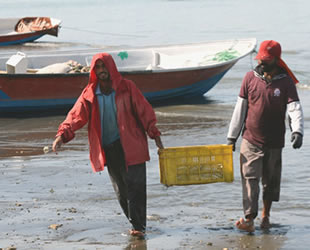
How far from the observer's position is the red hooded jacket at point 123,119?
208 inches

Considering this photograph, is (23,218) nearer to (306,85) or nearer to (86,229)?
(86,229)

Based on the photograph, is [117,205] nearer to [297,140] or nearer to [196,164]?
[196,164]

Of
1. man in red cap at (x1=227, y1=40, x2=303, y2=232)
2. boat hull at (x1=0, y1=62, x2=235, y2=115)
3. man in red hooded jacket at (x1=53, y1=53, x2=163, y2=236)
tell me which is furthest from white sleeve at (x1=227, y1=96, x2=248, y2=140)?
boat hull at (x1=0, y1=62, x2=235, y2=115)

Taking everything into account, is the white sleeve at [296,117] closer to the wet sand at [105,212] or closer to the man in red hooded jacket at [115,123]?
the wet sand at [105,212]

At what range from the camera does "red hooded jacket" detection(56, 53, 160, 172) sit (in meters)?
5.28

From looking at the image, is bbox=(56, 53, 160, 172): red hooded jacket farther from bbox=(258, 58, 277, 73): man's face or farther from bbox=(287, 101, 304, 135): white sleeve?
bbox=(287, 101, 304, 135): white sleeve

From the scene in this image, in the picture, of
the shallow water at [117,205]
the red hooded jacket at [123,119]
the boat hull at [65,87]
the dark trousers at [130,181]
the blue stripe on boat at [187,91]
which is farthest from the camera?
the blue stripe on boat at [187,91]

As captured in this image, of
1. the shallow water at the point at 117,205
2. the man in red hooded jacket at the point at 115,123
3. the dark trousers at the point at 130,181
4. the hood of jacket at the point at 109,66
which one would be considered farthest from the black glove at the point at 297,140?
the hood of jacket at the point at 109,66

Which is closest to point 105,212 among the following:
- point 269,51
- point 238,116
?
point 238,116

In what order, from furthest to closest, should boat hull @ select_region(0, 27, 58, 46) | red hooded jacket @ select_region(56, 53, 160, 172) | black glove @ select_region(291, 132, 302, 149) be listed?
1. boat hull @ select_region(0, 27, 58, 46)
2. red hooded jacket @ select_region(56, 53, 160, 172)
3. black glove @ select_region(291, 132, 302, 149)

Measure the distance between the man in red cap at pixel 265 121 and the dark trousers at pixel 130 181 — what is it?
792mm

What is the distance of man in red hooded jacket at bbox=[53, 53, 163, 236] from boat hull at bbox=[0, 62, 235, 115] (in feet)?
23.7

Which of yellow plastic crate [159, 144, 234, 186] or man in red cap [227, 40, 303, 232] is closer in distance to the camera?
man in red cap [227, 40, 303, 232]

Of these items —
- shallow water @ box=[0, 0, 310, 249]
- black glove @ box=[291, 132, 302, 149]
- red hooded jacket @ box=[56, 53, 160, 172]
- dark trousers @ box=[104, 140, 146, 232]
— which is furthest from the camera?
shallow water @ box=[0, 0, 310, 249]
